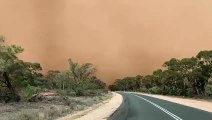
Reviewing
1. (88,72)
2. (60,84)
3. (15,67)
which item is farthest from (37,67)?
(15,67)

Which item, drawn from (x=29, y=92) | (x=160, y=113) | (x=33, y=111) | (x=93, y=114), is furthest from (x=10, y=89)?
(x=160, y=113)

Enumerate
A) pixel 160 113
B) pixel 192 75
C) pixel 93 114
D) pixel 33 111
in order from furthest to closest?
pixel 192 75 < pixel 33 111 < pixel 93 114 < pixel 160 113

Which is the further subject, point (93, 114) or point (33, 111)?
point (33, 111)

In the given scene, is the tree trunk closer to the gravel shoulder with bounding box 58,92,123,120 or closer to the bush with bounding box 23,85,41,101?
the bush with bounding box 23,85,41,101

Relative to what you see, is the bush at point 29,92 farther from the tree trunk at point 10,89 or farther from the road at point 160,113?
the road at point 160,113

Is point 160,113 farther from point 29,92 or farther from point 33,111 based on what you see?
point 29,92

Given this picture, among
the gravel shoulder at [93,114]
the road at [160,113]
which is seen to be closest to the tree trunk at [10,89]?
the gravel shoulder at [93,114]

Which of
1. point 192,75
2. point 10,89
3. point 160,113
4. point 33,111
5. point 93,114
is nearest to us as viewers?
point 160,113

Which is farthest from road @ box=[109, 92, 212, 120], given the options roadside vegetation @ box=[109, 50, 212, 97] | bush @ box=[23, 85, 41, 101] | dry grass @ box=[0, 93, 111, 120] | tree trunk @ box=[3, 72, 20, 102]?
roadside vegetation @ box=[109, 50, 212, 97]

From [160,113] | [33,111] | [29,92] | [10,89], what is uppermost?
[10,89]

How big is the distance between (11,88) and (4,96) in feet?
5.25

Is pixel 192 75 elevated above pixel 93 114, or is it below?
above

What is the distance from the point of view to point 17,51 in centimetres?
5391

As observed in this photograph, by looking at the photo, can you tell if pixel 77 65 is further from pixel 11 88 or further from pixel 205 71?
pixel 11 88
